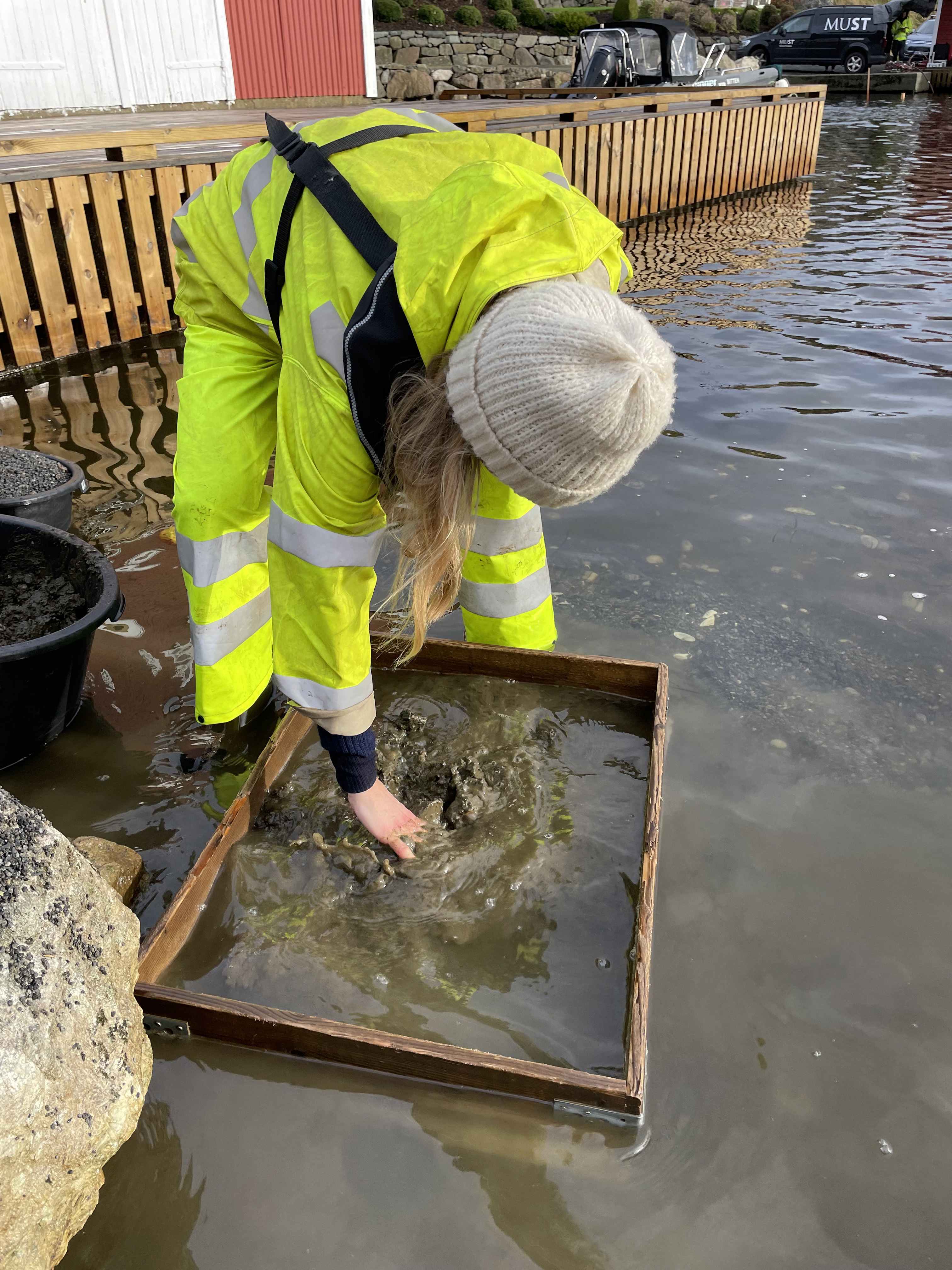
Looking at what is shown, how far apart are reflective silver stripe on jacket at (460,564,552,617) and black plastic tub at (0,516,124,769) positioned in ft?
Result: 3.20

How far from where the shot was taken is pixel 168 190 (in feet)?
19.7

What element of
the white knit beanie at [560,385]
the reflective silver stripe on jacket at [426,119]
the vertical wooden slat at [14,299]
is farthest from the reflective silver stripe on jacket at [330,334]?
the vertical wooden slat at [14,299]

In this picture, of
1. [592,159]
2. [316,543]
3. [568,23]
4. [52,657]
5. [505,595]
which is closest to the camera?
[316,543]

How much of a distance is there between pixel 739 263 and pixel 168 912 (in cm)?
785

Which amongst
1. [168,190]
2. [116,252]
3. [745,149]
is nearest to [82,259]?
[116,252]

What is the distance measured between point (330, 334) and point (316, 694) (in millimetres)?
748

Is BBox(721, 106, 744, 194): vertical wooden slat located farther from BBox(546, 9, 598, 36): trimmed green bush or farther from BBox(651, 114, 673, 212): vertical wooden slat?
BBox(546, 9, 598, 36): trimmed green bush

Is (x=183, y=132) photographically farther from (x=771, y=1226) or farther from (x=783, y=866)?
(x=771, y=1226)

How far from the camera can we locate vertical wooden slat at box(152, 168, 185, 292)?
5969 millimetres

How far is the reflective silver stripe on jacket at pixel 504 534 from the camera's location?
2469 mm

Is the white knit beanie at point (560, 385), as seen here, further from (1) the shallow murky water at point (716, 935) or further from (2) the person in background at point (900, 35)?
(2) the person in background at point (900, 35)

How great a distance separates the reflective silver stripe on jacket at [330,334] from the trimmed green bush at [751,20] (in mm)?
35679

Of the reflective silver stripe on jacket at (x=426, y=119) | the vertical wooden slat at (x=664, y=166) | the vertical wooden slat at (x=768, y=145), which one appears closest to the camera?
the reflective silver stripe on jacket at (x=426, y=119)

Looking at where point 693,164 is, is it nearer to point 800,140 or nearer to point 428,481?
point 800,140
